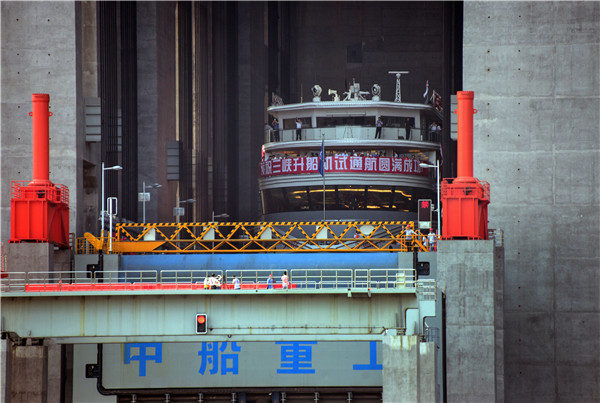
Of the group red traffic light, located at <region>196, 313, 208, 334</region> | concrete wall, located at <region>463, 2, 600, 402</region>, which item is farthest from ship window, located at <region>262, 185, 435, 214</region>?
red traffic light, located at <region>196, 313, 208, 334</region>

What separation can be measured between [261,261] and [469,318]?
1694cm

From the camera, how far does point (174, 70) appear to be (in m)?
114

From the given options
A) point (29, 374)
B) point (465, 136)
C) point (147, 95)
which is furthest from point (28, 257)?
point (147, 95)

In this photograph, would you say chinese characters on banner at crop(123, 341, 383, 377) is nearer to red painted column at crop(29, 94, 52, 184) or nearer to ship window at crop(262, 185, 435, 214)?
red painted column at crop(29, 94, 52, 184)

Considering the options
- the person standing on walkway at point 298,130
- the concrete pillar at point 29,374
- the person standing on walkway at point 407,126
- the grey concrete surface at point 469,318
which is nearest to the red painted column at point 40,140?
the concrete pillar at point 29,374

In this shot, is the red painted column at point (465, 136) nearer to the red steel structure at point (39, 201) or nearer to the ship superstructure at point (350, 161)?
the red steel structure at point (39, 201)

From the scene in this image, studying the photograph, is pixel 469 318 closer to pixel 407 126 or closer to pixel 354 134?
pixel 354 134

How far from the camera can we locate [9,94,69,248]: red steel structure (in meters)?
65.2

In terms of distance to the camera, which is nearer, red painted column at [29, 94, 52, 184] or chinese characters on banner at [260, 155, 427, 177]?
red painted column at [29, 94, 52, 184]

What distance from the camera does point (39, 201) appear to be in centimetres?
6538

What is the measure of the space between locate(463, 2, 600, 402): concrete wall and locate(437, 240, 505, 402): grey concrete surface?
29.5 feet

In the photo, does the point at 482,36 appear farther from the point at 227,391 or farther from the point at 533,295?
the point at 227,391

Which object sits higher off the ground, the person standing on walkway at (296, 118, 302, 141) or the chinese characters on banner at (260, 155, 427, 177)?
the person standing on walkway at (296, 118, 302, 141)

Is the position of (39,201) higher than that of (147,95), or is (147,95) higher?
(147,95)
